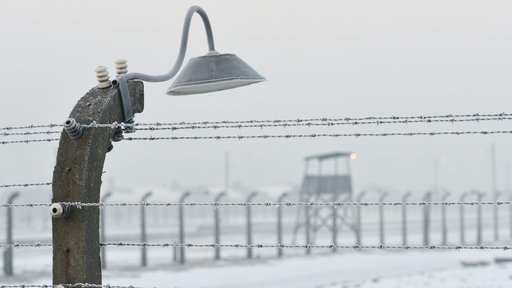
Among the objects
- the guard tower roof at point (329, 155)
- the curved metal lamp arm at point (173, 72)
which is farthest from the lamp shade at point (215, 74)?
the guard tower roof at point (329, 155)

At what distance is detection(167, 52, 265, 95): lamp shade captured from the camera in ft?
17.0

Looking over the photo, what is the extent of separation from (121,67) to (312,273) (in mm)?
17411

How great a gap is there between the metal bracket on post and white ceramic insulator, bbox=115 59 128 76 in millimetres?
365

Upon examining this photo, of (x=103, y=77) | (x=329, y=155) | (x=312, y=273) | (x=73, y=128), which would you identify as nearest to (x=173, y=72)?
(x=103, y=77)

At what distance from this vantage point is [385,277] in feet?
67.1

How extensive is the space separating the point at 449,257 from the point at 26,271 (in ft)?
43.0

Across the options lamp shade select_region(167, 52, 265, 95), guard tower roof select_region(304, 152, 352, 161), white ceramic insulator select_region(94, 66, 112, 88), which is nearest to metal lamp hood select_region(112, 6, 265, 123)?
lamp shade select_region(167, 52, 265, 95)

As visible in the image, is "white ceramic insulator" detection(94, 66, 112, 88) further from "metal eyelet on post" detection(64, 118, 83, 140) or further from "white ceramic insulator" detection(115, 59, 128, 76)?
"metal eyelet on post" detection(64, 118, 83, 140)

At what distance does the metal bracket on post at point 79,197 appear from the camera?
447cm

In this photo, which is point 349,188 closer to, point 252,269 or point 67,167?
point 252,269

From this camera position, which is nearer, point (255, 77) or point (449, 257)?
point (255, 77)

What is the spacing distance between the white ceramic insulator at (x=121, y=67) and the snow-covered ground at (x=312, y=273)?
503 inches

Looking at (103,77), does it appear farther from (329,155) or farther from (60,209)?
(329,155)

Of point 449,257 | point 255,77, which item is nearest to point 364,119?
point 255,77
